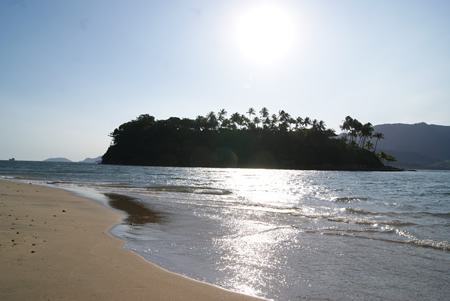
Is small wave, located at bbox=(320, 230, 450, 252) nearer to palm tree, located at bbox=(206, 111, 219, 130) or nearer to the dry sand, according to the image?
the dry sand

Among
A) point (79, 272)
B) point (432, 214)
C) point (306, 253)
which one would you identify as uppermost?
point (79, 272)

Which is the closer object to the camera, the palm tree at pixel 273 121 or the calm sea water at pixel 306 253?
the calm sea water at pixel 306 253

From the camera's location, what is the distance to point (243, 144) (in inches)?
6289

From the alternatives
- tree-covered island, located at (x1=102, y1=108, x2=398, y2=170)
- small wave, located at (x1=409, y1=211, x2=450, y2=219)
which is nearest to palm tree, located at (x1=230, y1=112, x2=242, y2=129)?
tree-covered island, located at (x1=102, y1=108, x2=398, y2=170)

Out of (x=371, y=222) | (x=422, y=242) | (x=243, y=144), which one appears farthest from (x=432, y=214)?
(x=243, y=144)

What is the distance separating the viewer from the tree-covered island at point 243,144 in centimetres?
15212

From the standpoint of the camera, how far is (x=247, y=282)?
727cm

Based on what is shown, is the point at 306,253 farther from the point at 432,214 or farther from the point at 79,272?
the point at 432,214

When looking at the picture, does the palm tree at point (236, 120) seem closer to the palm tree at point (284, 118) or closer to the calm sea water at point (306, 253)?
the palm tree at point (284, 118)

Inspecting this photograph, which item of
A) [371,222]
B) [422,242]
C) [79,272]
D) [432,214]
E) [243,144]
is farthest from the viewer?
[243,144]

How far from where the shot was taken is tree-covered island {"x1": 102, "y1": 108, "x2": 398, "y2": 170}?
152m

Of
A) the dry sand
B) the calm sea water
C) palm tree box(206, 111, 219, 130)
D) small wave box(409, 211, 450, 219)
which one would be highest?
palm tree box(206, 111, 219, 130)

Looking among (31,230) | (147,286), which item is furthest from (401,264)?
(31,230)

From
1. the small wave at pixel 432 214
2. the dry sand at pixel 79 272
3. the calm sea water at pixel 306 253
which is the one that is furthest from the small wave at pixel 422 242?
the small wave at pixel 432 214
